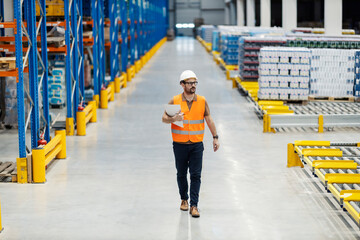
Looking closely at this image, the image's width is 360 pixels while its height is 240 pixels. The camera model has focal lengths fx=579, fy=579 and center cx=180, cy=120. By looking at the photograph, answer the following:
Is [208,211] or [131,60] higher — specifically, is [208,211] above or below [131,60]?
below

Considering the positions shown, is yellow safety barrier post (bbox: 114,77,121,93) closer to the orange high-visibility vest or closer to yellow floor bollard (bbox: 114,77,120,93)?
yellow floor bollard (bbox: 114,77,120,93)

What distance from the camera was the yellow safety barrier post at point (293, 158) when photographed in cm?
931

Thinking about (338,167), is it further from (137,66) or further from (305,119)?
(137,66)

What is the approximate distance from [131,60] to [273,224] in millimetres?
19624

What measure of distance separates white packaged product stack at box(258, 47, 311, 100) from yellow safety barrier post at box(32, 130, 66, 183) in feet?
20.1

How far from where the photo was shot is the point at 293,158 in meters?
9.36

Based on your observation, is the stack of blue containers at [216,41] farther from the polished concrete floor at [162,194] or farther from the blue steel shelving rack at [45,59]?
the polished concrete floor at [162,194]

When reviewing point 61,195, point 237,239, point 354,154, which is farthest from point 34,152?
point 354,154

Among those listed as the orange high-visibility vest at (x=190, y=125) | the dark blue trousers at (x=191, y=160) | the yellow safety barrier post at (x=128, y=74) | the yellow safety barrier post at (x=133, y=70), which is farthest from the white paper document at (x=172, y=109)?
the yellow safety barrier post at (x=133, y=70)

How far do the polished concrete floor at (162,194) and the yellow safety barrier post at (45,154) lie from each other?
0.19 m

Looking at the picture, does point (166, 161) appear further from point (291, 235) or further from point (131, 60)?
point (131, 60)

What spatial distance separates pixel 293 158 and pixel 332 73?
19.5 ft

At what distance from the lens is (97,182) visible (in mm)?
8656

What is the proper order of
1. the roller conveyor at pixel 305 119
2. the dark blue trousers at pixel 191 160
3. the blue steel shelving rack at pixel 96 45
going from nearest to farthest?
the dark blue trousers at pixel 191 160, the roller conveyor at pixel 305 119, the blue steel shelving rack at pixel 96 45
